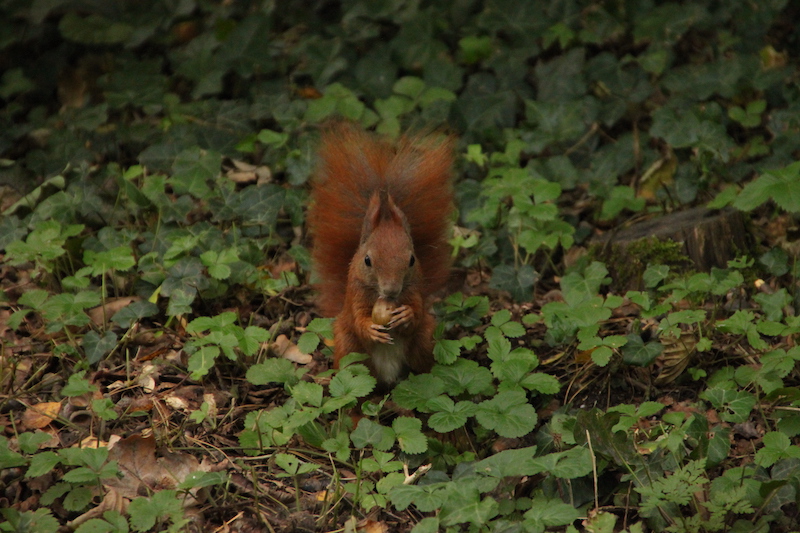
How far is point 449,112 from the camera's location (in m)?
4.52

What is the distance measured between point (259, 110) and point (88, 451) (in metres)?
2.45

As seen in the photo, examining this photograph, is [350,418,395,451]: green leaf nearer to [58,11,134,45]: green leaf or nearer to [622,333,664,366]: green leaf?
[622,333,664,366]: green leaf

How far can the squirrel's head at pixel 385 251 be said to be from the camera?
2.79 meters

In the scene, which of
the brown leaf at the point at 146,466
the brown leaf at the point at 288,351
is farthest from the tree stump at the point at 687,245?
the brown leaf at the point at 146,466

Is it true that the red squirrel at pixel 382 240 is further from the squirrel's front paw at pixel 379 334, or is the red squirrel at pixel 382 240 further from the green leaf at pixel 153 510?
the green leaf at pixel 153 510

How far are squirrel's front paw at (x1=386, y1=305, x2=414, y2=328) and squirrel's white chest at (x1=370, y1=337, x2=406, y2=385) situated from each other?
159 mm

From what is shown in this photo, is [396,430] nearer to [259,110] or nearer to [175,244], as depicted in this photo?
[175,244]

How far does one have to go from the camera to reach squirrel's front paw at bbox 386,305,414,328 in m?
2.81

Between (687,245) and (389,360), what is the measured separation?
4.84ft

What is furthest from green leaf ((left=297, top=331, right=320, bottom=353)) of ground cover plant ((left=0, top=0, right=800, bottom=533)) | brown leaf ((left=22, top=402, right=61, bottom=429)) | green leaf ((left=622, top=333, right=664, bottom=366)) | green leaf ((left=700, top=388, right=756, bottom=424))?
green leaf ((left=700, top=388, right=756, bottom=424))

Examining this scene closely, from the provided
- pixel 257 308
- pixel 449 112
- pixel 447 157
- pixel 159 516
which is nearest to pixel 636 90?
pixel 449 112

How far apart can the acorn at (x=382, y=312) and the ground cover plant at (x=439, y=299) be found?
0.23 metres

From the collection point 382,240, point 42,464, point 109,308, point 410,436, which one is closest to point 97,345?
point 109,308

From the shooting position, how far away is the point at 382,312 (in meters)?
2.83
